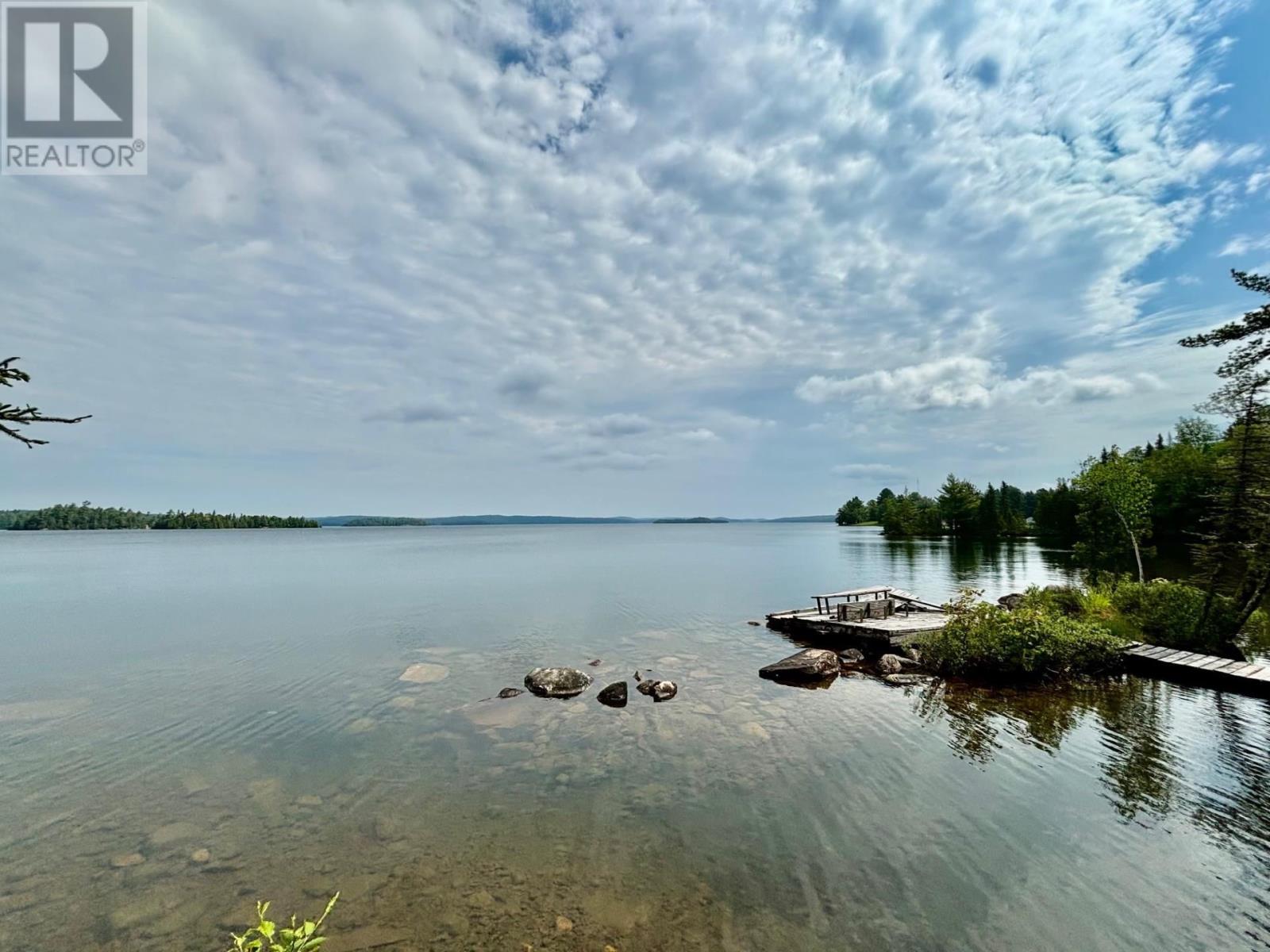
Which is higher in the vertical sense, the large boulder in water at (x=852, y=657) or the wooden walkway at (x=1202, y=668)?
the wooden walkway at (x=1202, y=668)

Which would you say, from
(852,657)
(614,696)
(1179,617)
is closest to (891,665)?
(852,657)

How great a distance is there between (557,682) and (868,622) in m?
16.9

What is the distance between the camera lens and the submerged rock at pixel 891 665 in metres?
22.1

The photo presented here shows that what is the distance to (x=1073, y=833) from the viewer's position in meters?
10.3

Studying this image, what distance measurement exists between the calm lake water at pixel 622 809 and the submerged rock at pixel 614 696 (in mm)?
489

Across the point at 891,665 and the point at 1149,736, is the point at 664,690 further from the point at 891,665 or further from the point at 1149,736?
the point at 1149,736

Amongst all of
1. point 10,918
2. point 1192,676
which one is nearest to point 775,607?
point 1192,676

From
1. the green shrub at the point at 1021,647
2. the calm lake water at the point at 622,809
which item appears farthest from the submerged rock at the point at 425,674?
the green shrub at the point at 1021,647

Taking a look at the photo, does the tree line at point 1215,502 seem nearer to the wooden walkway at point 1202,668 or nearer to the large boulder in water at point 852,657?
the wooden walkway at point 1202,668

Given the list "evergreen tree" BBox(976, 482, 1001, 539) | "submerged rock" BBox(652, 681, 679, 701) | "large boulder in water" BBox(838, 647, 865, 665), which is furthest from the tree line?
"evergreen tree" BBox(976, 482, 1001, 539)

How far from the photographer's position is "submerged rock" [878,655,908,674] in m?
22.1

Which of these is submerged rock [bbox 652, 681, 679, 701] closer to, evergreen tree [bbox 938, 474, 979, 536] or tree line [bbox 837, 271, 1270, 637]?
tree line [bbox 837, 271, 1270, 637]

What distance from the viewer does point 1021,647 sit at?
20.2 m

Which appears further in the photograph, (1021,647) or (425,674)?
(425,674)
